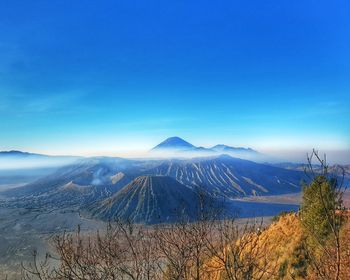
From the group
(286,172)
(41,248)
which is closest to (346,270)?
(41,248)

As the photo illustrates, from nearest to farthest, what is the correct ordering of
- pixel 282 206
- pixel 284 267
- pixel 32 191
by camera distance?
pixel 284 267
pixel 282 206
pixel 32 191

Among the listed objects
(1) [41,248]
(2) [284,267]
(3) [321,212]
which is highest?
(3) [321,212]

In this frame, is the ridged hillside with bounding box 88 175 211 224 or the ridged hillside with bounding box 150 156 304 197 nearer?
the ridged hillside with bounding box 88 175 211 224

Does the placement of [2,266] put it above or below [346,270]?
below

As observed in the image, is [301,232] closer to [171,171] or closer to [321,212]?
[321,212]

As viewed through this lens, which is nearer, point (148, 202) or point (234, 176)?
point (148, 202)

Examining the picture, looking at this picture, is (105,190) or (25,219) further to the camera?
(105,190)

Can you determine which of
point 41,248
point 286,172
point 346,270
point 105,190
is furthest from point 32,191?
point 346,270

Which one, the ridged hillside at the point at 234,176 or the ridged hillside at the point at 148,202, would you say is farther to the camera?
the ridged hillside at the point at 234,176

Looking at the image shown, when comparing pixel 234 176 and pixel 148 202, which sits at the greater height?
pixel 234 176

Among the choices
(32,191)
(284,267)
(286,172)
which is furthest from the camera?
(286,172)
